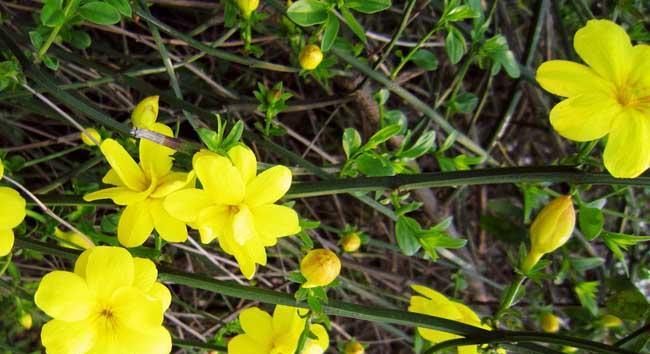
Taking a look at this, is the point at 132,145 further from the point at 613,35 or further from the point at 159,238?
the point at 613,35

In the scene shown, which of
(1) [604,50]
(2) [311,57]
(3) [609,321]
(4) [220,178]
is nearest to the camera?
(4) [220,178]

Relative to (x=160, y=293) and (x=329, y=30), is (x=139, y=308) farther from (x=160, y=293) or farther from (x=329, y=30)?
(x=329, y=30)

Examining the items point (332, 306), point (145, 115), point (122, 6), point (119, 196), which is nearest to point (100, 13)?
point (122, 6)

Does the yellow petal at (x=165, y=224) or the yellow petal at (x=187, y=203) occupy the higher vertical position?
the yellow petal at (x=187, y=203)

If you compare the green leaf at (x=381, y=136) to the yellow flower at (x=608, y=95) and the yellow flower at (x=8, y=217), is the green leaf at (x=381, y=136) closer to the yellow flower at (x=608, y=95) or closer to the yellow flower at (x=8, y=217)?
the yellow flower at (x=608, y=95)

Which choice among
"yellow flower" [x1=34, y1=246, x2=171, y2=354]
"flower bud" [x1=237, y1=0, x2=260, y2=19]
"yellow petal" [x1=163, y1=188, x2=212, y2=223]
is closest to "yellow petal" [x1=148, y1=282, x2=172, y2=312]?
"yellow flower" [x1=34, y1=246, x2=171, y2=354]

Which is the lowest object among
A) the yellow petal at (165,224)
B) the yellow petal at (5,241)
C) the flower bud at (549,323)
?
the flower bud at (549,323)

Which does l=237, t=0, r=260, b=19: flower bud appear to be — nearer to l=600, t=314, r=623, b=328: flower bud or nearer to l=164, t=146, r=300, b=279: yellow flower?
l=164, t=146, r=300, b=279: yellow flower

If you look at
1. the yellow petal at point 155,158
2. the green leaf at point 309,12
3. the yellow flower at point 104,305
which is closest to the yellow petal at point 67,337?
the yellow flower at point 104,305
